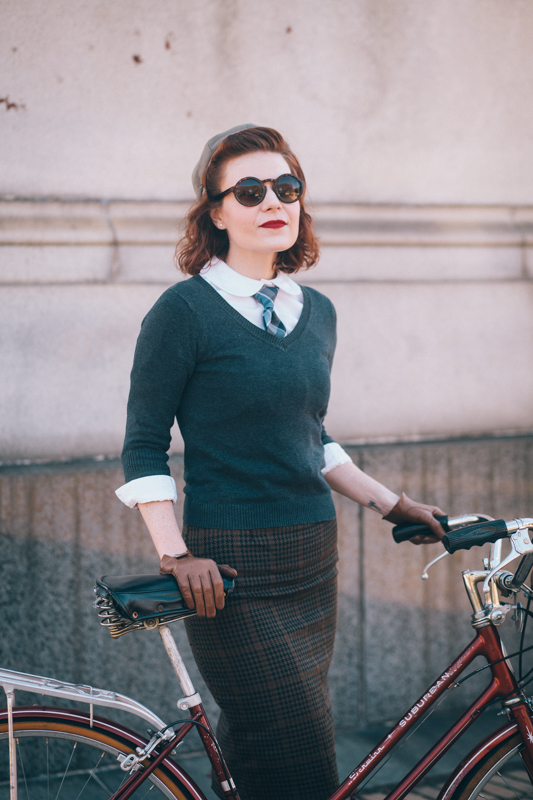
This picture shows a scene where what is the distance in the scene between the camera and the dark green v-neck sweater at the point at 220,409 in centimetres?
187

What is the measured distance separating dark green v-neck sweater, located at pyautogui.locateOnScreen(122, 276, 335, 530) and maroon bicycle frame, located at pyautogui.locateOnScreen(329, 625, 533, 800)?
0.56m

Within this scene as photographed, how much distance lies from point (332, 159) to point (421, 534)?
2.16 meters

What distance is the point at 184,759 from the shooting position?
3.26m

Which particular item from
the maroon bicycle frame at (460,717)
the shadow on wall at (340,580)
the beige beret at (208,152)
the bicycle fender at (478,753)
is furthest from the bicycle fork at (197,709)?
the shadow on wall at (340,580)

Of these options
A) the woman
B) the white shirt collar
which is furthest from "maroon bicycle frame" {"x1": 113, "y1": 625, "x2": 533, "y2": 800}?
the white shirt collar

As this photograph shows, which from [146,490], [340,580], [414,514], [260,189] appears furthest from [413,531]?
[340,580]

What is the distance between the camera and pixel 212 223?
219cm

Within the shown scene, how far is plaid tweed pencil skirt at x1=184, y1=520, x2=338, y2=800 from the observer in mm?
1914

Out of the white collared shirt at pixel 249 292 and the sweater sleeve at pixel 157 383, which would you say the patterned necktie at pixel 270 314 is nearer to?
the white collared shirt at pixel 249 292

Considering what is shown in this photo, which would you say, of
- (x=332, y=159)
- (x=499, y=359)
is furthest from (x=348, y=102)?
(x=499, y=359)

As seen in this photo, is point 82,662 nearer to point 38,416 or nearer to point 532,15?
point 38,416

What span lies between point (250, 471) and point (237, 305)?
0.45 meters

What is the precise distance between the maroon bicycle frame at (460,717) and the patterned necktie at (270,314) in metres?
0.96

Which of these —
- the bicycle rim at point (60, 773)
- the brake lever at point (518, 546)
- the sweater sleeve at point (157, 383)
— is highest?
the sweater sleeve at point (157, 383)
